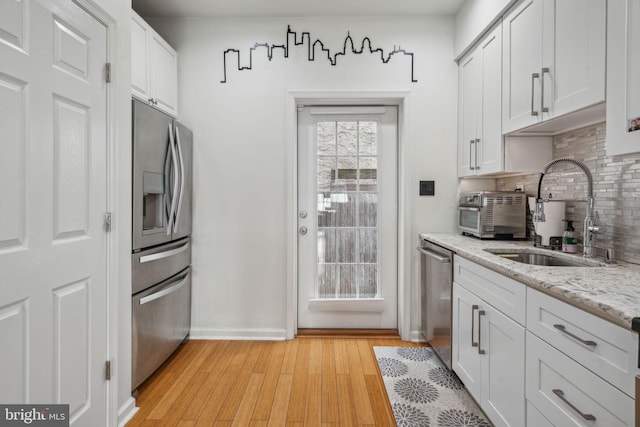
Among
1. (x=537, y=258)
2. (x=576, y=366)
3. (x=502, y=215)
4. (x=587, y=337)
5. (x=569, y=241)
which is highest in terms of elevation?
(x=502, y=215)

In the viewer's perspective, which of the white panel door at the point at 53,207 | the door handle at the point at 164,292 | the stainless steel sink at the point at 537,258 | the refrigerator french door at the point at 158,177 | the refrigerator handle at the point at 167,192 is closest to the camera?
the white panel door at the point at 53,207

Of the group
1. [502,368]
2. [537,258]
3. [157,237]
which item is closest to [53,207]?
[157,237]

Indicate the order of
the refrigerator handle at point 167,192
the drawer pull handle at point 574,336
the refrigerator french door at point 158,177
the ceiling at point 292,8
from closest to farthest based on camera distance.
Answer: the drawer pull handle at point 574,336 → the refrigerator french door at point 158,177 → the refrigerator handle at point 167,192 → the ceiling at point 292,8

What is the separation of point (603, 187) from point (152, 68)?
113 inches

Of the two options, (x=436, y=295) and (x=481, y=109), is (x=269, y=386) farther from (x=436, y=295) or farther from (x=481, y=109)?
(x=481, y=109)

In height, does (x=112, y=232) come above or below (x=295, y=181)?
below

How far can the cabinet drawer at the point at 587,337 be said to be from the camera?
94 centimetres

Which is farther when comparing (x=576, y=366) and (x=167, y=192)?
(x=167, y=192)

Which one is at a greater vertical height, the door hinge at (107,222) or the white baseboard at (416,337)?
the door hinge at (107,222)

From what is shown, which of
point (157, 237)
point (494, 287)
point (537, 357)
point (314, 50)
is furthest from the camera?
point (314, 50)

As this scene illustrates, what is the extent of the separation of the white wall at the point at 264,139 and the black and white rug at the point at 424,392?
44 centimetres

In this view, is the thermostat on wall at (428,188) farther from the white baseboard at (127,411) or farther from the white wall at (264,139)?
the white baseboard at (127,411)

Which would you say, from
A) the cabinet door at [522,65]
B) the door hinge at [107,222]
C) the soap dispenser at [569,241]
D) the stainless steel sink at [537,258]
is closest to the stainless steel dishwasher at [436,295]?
the stainless steel sink at [537,258]

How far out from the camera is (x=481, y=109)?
251 centimetres
